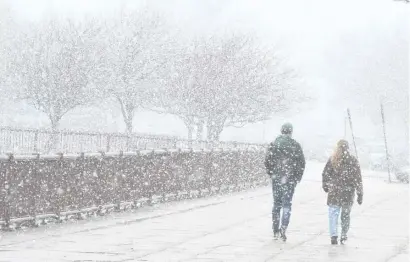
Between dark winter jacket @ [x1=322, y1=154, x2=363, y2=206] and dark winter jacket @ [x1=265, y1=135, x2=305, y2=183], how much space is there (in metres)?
0.52

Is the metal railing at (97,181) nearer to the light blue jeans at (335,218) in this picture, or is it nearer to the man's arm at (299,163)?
the man's arm at (299,163)

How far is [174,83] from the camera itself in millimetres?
46250

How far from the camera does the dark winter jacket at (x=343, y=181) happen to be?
1243cm

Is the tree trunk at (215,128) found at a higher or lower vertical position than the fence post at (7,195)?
higher

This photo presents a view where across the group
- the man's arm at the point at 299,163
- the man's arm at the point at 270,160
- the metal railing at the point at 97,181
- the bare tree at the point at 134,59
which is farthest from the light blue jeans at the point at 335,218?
the bare tree at the point at 134,59

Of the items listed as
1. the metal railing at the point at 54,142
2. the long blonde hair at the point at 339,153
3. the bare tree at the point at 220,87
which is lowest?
the long blonde hair at the point at 339,153

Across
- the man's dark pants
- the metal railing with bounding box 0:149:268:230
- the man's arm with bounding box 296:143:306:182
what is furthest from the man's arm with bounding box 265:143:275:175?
the metal railing with bounding box 0:149:268:230

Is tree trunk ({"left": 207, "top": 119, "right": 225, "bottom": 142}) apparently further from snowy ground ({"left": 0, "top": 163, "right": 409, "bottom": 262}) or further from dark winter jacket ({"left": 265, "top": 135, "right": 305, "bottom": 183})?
dark winter jacket ({"left": 265, "top": 135, "right": 305, "bottom": 183})

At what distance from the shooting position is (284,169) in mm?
12812

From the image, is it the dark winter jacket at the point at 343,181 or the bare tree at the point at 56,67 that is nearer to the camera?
the dark winter jacket at the point at 343,181

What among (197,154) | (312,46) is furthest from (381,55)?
(197,154)

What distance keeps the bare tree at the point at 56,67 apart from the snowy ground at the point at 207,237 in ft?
71.1

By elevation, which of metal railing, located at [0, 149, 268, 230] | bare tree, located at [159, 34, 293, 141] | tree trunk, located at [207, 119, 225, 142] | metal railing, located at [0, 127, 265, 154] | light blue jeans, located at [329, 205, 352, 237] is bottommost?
light blue jeans, located at [329, 205, 352, 237]

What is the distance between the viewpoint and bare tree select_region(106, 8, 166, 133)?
4544 cm
